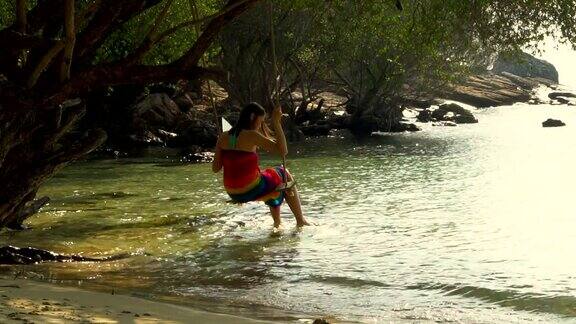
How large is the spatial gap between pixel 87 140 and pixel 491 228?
29.1 ft

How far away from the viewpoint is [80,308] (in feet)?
26.0

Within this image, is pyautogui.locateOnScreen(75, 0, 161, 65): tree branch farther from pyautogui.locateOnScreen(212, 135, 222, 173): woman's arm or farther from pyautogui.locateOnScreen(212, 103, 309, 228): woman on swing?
pyautogui.locateOnScreen(212, 135, 222, 173): woman's arm

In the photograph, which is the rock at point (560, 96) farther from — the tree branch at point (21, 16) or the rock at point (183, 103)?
the tree branch at point (21, 16)

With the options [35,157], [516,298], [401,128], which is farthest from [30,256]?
[401,128]

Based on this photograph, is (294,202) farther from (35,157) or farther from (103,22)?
(103,22)

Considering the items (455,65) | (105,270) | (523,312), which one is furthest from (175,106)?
(523,312)

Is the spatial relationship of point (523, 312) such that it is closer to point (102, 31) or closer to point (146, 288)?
point (146, 288)

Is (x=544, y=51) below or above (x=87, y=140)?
above

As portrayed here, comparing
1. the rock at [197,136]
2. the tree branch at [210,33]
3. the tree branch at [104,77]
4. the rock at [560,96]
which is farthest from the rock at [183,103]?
the rock at [560,96]

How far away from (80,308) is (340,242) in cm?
755

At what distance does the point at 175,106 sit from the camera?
164 ft

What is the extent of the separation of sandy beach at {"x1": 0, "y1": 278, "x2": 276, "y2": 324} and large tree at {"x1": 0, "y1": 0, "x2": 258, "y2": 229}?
1988 millimetres

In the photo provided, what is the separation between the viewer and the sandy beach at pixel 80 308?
7148 mm

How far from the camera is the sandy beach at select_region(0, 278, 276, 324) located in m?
7.15
